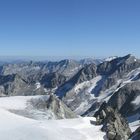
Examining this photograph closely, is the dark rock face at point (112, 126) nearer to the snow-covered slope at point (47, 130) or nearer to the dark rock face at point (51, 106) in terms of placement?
the snow-covered slope at point (47, 130)

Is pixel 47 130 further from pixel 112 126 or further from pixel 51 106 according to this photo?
pixel 51 106

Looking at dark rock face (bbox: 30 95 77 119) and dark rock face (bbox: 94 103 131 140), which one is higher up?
dark rock face (bbox: 94 103 131 140)

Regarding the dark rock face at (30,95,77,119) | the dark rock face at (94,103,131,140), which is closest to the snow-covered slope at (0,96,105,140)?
the dark rock face at (94,103,131,140)

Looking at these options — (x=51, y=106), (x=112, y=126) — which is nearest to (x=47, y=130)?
(x=112, y=126)

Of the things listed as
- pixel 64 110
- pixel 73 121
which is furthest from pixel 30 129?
pixel 64 110

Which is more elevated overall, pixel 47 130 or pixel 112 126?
pixel 47 130

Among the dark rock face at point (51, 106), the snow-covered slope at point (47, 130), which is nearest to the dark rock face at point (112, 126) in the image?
the snow-covered slope at point (47, 130)

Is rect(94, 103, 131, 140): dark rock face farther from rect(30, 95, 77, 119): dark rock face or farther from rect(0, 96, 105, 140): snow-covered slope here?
rect(30, 95, 77, 119): dark rock face

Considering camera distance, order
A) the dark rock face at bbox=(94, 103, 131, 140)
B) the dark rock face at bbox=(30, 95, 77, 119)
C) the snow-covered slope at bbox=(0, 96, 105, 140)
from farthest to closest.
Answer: the dark rock face at bbox=(30, 95, 77, 119) → the dark rock face at bbox=(94, 103, 131, 140) → the snow-covered slope at bbox=(0, 96, 105, 140)

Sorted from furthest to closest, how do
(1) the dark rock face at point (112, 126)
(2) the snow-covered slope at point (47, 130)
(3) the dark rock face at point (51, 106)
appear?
(3) the dark rock face at point (51, 106)
(1) the dark rock face at point (112, 126)
(2) the snow-covered slope at point (47, 130)

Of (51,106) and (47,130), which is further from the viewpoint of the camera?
Result: (51,106)

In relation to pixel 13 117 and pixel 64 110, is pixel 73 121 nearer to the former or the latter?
pixel 13 117
